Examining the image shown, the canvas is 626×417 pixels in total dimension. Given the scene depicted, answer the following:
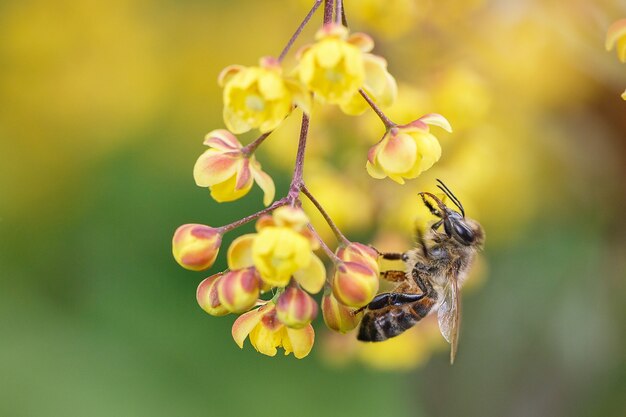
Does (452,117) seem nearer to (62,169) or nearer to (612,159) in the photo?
Result: (612,159)

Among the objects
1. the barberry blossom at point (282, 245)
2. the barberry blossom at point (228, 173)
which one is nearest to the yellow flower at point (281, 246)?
the barberry blossom at point (282, 245)

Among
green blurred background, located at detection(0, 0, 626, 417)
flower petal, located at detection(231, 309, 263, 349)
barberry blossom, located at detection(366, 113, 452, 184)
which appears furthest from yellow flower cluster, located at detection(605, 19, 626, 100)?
green blurred background, located at detection(0, 0, 626, 417)

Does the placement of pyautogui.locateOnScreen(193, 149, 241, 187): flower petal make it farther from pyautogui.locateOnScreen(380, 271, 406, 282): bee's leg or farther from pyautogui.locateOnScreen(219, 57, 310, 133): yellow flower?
pyautogui.locateOnScreen(380, 271, 406, 282): bee's leg

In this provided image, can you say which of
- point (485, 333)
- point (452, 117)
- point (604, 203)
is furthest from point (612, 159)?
point (452, 117)

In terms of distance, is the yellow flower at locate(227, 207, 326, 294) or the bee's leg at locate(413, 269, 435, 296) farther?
the bee's leg at locate(413, 269, 435, 296)

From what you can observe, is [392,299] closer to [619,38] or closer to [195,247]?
[195,247]
